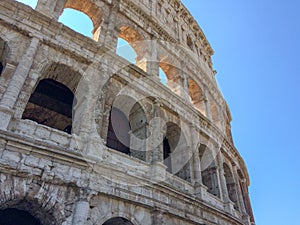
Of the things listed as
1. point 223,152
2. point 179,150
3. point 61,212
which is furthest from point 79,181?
point 223,152

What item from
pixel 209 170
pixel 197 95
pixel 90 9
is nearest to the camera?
pixel 90 9

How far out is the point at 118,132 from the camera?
9016 mm

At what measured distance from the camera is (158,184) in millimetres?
7039

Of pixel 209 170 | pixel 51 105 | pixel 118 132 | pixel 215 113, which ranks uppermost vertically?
pixel 215 113

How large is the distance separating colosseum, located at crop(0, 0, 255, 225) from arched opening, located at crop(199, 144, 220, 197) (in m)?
0.04

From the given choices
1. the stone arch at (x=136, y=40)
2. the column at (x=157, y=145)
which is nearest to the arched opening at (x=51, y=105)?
the column at (x=157, y=145)

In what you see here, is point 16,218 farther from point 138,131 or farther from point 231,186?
point 231,186

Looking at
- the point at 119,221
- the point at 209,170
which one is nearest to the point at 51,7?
the point at 119,221

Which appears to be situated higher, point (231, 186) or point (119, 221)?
point (231, 186)

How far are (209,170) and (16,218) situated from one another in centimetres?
718

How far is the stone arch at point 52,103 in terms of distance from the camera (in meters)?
8.44

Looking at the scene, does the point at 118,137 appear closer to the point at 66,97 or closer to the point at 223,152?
the point at 66,97

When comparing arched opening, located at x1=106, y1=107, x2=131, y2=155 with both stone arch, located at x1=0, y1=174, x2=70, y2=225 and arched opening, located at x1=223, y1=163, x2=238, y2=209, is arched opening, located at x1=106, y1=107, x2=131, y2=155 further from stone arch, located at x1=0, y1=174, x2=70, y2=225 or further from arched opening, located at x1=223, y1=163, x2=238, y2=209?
arched opening, located at x1=223, y1=163, x2=238, y2=209

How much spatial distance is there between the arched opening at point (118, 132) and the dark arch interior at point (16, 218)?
10.2 feet
